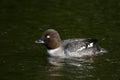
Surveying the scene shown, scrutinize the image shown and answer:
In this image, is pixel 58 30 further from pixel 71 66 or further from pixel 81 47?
pixel 71 66

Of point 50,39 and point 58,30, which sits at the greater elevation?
point 50,39

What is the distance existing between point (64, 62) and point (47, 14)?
5430 mm

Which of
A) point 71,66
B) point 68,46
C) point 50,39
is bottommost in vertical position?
point 71,66

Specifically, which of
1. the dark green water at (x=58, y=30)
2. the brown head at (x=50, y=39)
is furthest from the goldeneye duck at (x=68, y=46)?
the dark green water at (x=58, y=30)

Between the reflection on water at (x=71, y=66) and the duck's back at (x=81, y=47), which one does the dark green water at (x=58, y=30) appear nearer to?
the reflection on water at (x=71, y=66)

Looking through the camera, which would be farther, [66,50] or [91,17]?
[91,17]

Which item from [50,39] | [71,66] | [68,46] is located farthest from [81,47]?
[71,66]

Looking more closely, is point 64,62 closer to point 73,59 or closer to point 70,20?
point 73,59

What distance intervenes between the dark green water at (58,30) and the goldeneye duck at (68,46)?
1.22 feet

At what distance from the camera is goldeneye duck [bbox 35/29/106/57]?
20.4 metres

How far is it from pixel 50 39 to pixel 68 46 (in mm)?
642

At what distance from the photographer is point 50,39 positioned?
2052 cm

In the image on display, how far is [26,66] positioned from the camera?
61.3ft

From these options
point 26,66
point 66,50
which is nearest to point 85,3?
point 66,50
